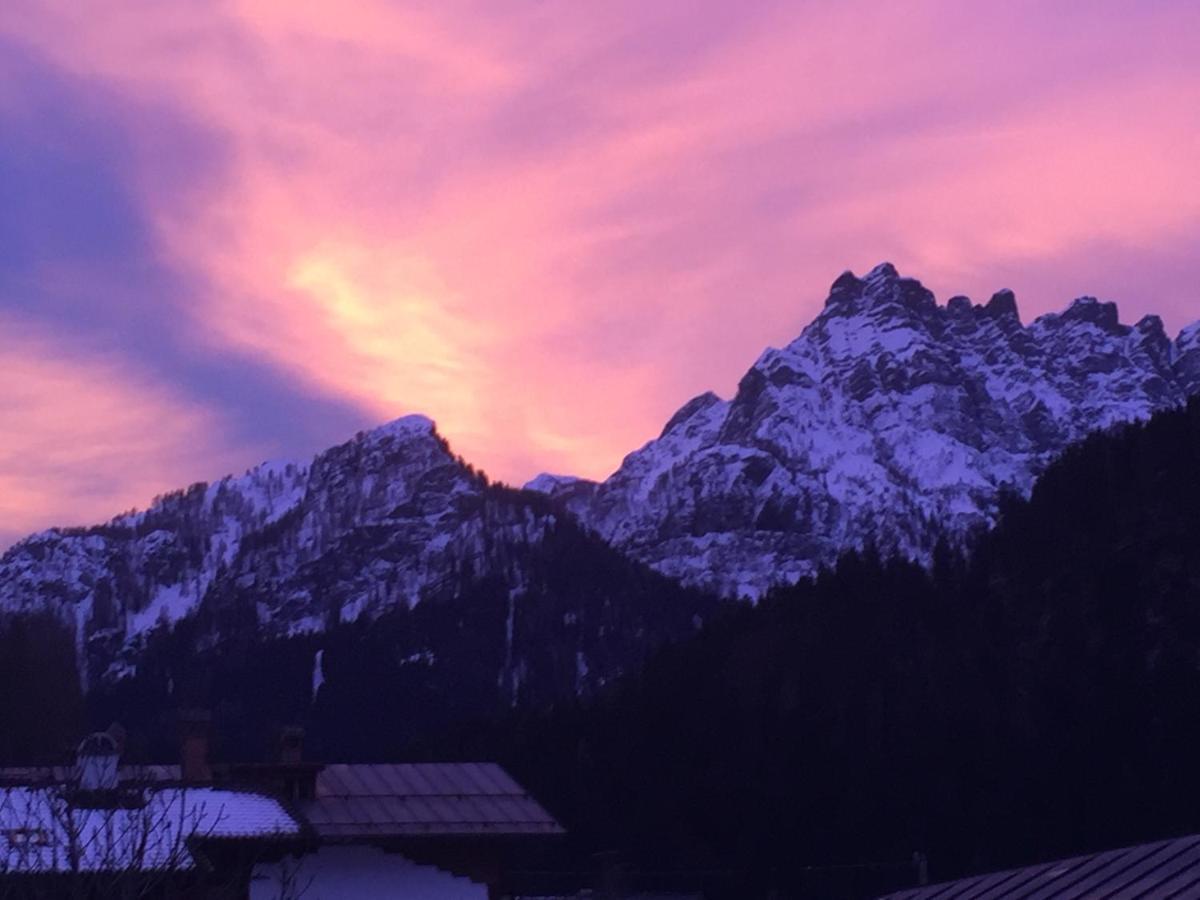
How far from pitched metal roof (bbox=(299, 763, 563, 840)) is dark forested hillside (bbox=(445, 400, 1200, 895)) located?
2022 cm

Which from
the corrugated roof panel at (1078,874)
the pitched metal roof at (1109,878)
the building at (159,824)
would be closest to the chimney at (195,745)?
the building at (159,824)

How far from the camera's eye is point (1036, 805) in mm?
55531

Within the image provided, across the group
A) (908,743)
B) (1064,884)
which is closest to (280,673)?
(908,743)

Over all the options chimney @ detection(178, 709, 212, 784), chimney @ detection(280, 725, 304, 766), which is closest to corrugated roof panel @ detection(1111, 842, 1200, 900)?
chimney @ detection(178, 709, 212, 784)

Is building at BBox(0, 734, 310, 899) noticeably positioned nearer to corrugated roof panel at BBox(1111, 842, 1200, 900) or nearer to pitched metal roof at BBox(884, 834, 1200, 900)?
pitched metal roof at BBox(884, 834, 1200, 900)

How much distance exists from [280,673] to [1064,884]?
127358mm

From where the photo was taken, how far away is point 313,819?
32.0 metres

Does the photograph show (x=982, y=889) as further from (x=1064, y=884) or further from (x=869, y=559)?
(x=869, y=559)

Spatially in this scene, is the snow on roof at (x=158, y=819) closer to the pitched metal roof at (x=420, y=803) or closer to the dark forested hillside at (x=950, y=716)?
the pitched metal roof at (x=420, y=803)

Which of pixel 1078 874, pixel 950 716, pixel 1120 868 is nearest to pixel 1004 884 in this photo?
pixel 1078 874

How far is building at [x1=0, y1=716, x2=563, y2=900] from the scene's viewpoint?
27703 millimetres

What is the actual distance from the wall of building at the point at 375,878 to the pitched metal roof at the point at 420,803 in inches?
17.9

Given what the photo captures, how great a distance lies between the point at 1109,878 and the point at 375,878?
13.1 m

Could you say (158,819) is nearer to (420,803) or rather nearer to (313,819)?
(313,819)
